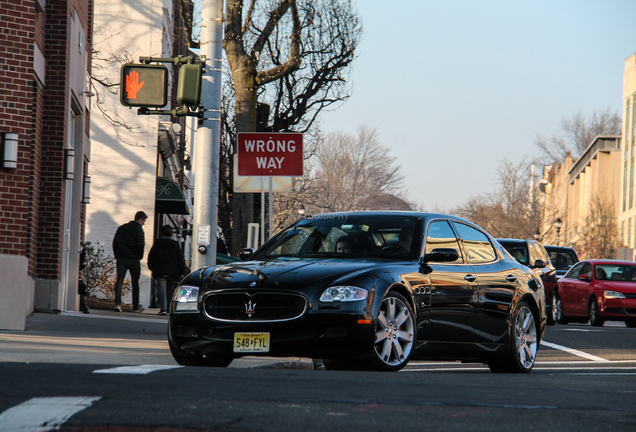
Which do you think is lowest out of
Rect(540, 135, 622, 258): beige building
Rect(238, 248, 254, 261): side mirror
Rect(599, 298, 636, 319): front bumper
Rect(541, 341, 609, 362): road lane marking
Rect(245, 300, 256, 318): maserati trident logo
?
Rect(541, 341, 609, 362): road lane marking

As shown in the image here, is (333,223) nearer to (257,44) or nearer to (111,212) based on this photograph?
(257,44)

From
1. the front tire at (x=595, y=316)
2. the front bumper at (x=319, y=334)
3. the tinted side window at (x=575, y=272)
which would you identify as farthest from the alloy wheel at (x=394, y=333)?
the tinted side window at (x=575, y=272)

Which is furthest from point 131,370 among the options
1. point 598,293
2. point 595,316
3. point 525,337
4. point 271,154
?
point 595,316

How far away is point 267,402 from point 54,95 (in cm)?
1221

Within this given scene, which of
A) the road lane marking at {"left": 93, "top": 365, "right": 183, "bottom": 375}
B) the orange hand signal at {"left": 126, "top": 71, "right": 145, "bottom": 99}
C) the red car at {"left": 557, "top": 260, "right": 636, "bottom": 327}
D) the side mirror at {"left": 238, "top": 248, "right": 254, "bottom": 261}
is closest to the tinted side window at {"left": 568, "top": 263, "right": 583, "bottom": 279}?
the red car at {"left": 557, "top": 260, "right": 636, "bottom": 327}

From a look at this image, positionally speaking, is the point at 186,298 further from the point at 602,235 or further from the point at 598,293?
the point at 602,235

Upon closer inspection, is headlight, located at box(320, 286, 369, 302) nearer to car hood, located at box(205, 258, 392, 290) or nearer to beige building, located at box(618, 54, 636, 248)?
car hood, located at box(205, 258, 392, 290)

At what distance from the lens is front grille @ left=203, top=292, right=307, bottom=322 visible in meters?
7.84

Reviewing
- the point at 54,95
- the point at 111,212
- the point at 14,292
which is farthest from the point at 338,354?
the point at 111,212

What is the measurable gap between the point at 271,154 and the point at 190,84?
214cm

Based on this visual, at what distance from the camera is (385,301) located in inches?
318

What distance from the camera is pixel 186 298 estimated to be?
822 centimetres

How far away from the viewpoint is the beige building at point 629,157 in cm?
5772

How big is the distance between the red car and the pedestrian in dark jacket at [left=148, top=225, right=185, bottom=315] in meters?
9.96
